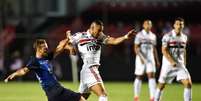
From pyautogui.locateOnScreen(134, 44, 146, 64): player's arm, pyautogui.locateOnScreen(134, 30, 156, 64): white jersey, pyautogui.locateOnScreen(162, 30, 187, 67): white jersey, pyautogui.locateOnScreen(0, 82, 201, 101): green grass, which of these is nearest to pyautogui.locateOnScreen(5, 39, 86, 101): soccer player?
pyautogui.locateOnScreen(162, 30, 187, 67): white jersey

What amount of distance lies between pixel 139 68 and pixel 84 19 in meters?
15.9

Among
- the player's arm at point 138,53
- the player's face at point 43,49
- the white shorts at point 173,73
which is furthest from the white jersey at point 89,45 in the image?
the player's arm at point 138,53

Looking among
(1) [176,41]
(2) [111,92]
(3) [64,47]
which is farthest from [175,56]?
(2) [111,92]

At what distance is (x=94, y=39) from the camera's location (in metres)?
17.7

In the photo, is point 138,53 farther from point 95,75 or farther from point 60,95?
point 60,95

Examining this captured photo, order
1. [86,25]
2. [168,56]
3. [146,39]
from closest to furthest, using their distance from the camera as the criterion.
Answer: [168,56], [146,39], [86,25]

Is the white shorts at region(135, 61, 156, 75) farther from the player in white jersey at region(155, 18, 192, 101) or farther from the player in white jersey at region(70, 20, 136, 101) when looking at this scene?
the player in white jersey at region(70, 20, 136, 101)

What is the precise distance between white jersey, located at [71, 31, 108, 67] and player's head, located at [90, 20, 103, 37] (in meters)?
0.11

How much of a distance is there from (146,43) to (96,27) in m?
6.89

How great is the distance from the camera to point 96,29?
688 inches

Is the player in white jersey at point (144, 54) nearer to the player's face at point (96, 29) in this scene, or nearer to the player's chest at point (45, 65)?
the player's face at point (96, 29)

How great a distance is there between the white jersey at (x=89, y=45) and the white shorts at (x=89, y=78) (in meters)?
0.12

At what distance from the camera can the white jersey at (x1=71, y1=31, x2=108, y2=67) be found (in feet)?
58.0

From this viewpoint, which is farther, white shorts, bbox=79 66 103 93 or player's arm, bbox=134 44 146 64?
player's arm, bbox=134 44 146 64
